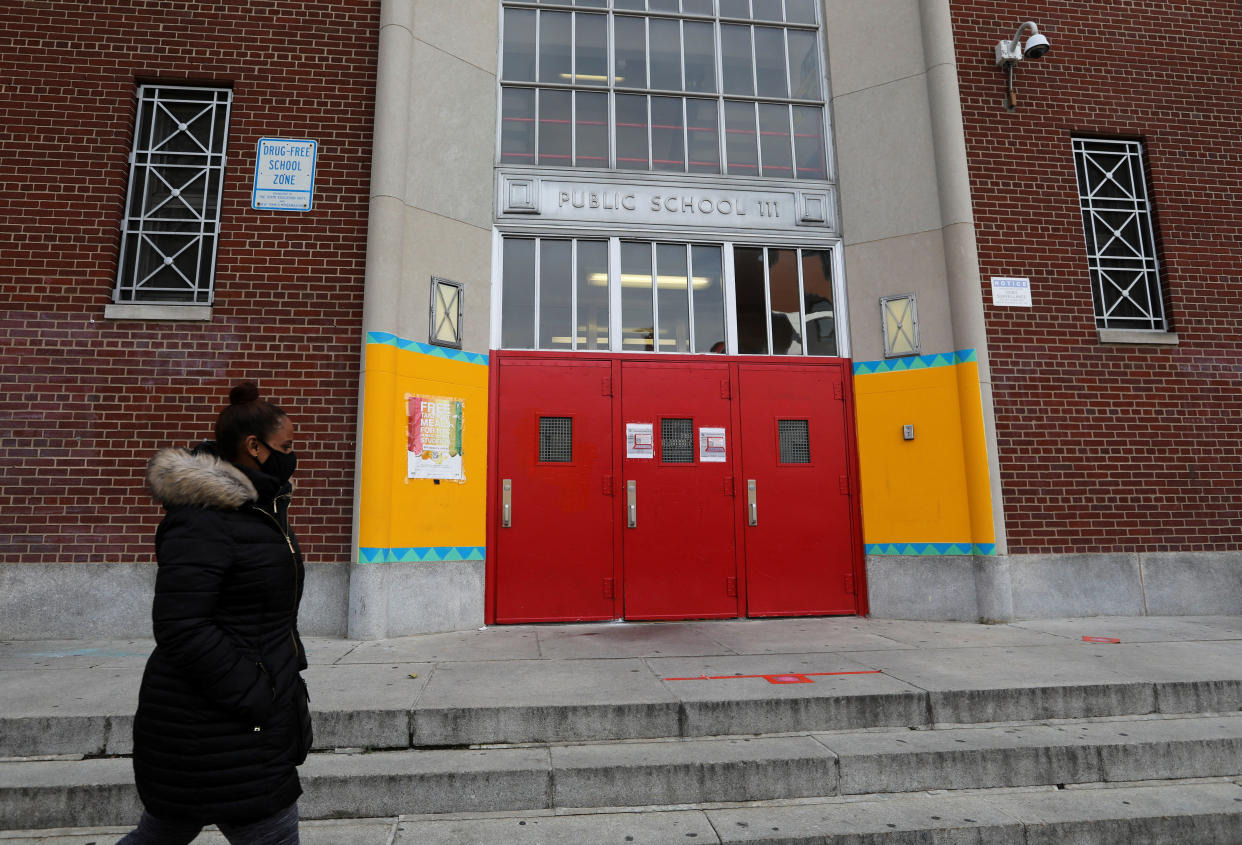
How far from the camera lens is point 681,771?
3.81 m

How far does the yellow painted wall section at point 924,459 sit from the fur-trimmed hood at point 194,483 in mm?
6579

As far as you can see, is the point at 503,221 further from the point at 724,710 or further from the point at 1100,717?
the point at 1100,717

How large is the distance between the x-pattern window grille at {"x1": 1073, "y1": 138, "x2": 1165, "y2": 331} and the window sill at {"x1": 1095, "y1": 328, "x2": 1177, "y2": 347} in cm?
18

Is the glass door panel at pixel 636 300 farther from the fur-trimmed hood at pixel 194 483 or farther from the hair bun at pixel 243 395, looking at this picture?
the fur-trimmed hood at pixel 194 483

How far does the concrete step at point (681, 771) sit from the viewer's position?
3.63 meters

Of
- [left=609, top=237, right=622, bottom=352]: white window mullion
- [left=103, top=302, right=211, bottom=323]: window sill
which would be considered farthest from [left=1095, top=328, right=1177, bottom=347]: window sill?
[left=103, top=302, right=211, bottom=323]: window sill

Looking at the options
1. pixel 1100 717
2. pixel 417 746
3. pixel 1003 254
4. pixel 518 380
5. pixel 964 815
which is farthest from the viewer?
pixel 1003 254

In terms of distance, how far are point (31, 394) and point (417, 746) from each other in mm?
5221

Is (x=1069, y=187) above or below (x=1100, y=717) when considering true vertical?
above

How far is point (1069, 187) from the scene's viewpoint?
8047 mm

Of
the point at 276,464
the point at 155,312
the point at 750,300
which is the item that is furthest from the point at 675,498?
the point at 155,312

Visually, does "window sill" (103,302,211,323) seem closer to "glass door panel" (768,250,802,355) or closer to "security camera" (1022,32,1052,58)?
"glass door panel" (768,250,802,355)

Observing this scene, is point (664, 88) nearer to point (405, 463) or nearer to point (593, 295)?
point (593, 295)

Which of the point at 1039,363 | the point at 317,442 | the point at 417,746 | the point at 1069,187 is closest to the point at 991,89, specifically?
the point at 1069,187
